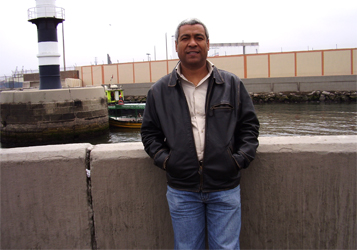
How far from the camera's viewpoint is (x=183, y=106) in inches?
90.8

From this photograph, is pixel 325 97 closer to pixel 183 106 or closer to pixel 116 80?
pixel 116 80

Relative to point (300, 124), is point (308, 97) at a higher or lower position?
higher

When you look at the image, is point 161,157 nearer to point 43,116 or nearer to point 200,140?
point 200,140

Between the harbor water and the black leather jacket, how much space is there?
19.4 meters

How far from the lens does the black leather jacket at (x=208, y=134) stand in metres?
2.21

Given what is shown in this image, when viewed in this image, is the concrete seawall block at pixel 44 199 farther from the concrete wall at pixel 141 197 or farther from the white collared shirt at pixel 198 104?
the white collared shirt at pixel 198 104

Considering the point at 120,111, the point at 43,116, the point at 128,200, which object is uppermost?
the point at 128,200

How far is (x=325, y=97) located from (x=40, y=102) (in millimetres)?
32677

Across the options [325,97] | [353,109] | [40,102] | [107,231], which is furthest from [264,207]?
[325,97]

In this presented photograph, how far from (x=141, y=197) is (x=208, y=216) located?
0.69m

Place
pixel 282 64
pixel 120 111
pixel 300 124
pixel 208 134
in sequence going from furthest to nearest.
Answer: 1. pixel 282 64
2. pixel 120 111
3. pixel 300 124
4. pixel 208 134

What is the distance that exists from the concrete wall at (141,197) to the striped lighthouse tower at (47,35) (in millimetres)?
21725

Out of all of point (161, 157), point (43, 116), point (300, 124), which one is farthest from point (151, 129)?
point (300, 124)

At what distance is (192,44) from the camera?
235 cm
